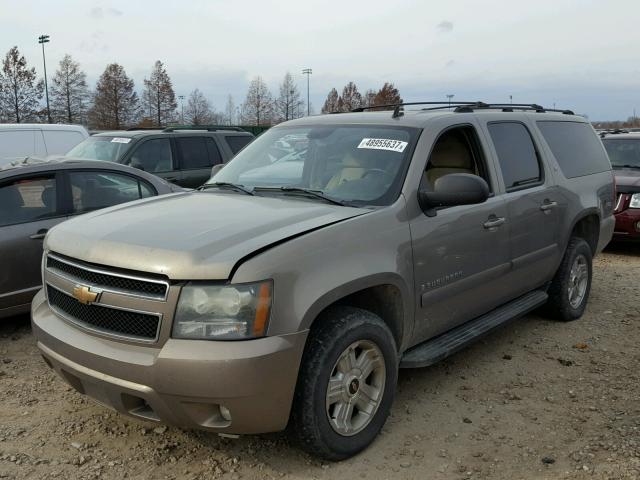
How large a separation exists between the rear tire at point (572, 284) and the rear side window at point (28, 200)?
4521 mm

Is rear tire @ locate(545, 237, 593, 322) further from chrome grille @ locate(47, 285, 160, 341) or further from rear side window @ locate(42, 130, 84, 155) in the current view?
rear side window @ locate(42, 130, 84, 155)

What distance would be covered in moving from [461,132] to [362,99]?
8028 centimetres

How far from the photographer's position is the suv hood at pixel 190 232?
277cm

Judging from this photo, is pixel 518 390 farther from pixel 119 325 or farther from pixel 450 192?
pixel 119 325

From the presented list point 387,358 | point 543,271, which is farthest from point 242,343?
point 543,271

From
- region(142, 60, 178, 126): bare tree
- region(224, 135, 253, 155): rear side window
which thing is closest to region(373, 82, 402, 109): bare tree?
region(142, 60, 178, 126): bare tree

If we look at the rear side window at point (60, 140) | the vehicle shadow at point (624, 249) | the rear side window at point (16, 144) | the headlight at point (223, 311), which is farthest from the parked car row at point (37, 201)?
the vehicle shadow at point (624, 249)

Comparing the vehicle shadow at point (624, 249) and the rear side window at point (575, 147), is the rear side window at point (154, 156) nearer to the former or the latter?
the rear side window at point (575, 147)

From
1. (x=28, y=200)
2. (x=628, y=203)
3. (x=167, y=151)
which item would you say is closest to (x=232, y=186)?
(x=28, y=200)

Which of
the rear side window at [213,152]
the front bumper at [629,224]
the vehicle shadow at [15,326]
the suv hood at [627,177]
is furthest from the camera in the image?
the rear side window at [213,152]

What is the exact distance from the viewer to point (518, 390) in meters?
4.16

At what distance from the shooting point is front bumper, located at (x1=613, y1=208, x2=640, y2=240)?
8602 millimetres

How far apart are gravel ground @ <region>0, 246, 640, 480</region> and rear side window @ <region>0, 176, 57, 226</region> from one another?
1073 mm

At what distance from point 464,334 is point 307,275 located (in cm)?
164
